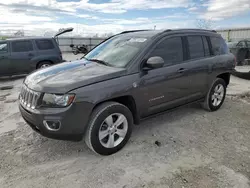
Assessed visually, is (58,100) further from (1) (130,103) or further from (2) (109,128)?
(1) (130,103)

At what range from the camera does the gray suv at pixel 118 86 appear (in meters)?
2.81

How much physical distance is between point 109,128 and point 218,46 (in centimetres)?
327

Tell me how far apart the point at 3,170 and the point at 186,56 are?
3.40m

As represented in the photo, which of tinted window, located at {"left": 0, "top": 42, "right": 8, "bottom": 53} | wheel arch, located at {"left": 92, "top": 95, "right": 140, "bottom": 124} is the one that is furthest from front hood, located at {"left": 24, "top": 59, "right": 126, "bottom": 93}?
tinted window, located at {"left": 0, "top": 42, "right": 8, "bottom": 53}

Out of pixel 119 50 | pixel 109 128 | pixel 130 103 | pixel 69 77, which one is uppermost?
pixel 119 50

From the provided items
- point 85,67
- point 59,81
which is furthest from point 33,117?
point 85,67

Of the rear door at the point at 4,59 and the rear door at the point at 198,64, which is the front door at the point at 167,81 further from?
the rear door at the point at 4,59

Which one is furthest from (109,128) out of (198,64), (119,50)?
(198,64)

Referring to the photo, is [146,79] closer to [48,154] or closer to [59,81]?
[59,81]

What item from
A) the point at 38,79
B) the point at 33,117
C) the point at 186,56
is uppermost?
the point at 186,56

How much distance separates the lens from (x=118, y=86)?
10.2ft

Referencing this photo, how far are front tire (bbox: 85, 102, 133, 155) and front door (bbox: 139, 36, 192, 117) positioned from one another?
39 cm

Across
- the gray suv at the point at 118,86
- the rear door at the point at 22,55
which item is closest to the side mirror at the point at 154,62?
the gray suv at the point at 118,86

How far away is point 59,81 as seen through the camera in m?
2.95
